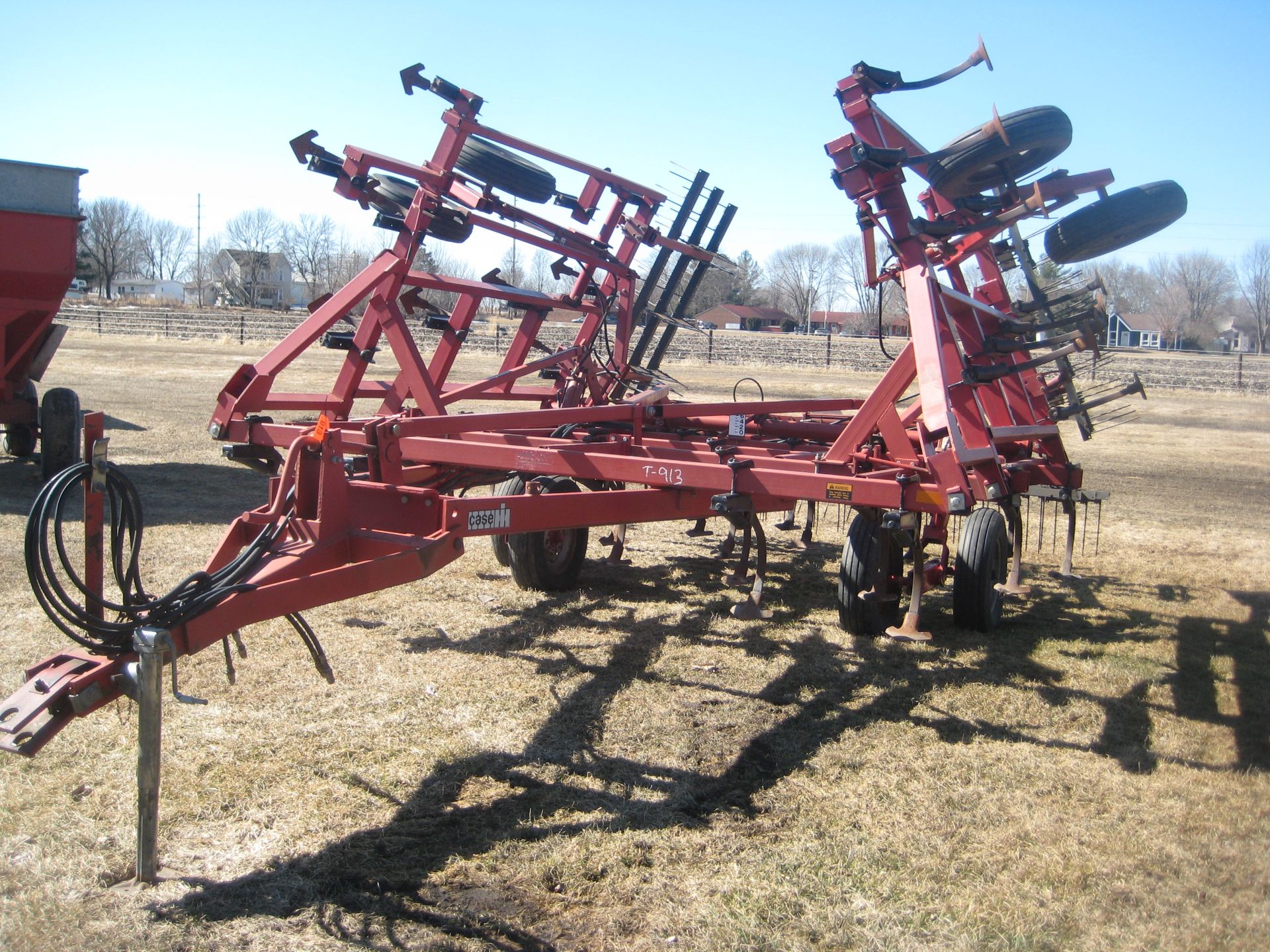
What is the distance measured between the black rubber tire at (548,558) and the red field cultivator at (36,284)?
16.0ft

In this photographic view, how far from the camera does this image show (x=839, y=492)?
16.7 ft

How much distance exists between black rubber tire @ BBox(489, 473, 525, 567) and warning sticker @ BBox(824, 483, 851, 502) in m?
2.31

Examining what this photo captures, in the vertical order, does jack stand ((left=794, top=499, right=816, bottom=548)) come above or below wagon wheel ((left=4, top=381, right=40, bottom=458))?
below

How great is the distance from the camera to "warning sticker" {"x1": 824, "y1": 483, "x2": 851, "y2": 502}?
507 centimetres

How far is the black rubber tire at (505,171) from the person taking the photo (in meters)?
7.27

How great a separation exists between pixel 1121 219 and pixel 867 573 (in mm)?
2367

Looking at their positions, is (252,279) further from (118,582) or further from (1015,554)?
(118,582)

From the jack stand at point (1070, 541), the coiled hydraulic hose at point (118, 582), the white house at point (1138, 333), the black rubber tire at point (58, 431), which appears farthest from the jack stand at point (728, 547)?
the white house at point (1138, 333)

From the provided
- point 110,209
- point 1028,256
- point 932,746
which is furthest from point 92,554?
point 110,209

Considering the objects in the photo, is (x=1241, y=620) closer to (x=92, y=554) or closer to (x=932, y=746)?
(x=932, y=746)

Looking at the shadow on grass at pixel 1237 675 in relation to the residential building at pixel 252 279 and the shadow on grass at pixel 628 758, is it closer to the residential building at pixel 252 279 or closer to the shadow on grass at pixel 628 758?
the shadow on grass at pixel 628 758

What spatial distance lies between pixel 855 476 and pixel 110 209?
3260 inches

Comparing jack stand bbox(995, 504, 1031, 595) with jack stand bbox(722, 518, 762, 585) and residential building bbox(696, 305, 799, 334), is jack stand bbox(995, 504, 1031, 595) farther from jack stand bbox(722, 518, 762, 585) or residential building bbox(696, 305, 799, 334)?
residential building bbox(696, 305, 799, 334)

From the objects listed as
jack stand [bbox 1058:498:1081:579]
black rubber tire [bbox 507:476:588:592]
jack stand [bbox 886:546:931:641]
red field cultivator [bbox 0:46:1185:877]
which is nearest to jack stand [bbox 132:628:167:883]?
red field cultivator [bbox 0:46:1185:877]
